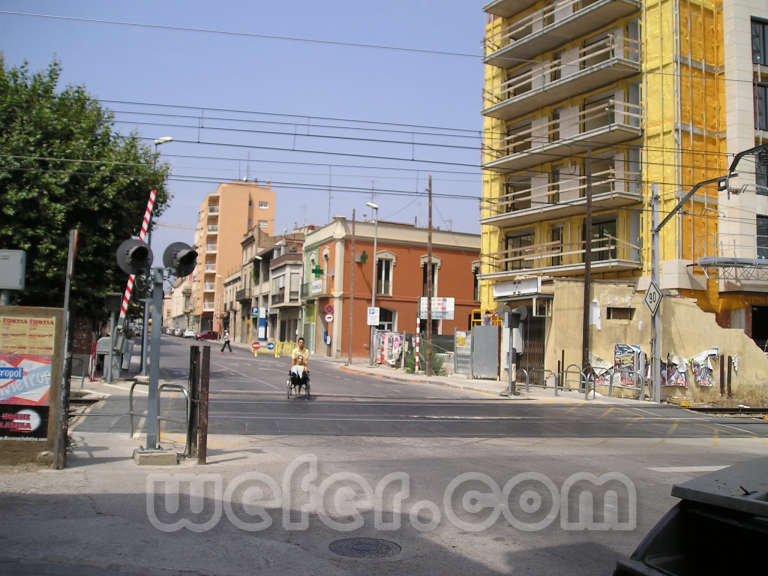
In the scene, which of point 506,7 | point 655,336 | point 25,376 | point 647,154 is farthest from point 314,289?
point 25,376

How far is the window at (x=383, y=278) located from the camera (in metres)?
50.5

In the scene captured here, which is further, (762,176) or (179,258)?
(762,176)

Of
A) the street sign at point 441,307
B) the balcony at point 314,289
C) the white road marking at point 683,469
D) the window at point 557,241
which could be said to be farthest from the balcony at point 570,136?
the balcony at point 314,289

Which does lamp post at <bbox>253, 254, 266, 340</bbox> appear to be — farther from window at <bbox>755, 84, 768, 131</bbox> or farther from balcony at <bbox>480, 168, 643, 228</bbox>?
window at <bbox>755, 84, 768, 131</bbox>

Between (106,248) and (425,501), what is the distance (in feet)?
57.2

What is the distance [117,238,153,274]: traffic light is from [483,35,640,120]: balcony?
23426 millimetres

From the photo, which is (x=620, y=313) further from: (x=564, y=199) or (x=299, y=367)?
(x=299, y=367)

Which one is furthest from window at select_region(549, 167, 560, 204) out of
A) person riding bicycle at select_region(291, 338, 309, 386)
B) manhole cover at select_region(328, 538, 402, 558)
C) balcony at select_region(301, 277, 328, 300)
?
manhole cover at select_region(328, 538, 402, 558)

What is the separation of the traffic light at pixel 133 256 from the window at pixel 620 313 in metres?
21.1

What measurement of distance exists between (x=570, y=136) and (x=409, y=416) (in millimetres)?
20371

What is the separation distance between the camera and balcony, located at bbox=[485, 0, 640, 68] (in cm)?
2906

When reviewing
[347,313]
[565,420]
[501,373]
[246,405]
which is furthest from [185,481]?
[347,313]

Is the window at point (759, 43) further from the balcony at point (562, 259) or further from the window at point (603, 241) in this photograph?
the balcony at point (562, 259)

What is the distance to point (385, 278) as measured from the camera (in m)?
50.8
